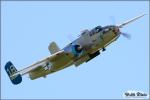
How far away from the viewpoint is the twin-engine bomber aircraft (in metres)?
84.2

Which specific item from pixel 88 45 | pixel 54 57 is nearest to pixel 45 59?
pixel 54 57

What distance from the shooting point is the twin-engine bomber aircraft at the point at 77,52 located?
8419 cm

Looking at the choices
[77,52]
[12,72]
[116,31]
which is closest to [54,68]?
[77,52]

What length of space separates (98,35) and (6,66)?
1617 cm

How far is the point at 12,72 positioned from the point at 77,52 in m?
12.1

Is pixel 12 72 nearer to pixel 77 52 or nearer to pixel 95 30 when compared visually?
pixel 77 52

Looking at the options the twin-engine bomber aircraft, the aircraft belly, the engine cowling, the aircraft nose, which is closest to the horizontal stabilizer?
the twin-engine bomber aircraft

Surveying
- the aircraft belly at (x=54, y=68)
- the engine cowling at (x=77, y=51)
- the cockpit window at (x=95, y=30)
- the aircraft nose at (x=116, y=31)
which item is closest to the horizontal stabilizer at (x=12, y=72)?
the aircraft belly at (x=54, y=68)

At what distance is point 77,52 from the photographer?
85000 mm

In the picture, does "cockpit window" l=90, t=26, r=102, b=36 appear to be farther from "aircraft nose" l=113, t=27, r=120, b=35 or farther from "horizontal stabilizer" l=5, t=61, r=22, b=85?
"horizontal stabilizer" l=5, t=61, r=22, b=85

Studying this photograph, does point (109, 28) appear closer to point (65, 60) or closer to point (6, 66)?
point (65, 60)

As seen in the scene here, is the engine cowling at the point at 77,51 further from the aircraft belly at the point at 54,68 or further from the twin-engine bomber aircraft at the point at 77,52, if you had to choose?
the aircraft belly at the point at 54,68

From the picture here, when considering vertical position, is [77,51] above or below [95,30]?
below

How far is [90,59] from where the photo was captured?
84.1m
